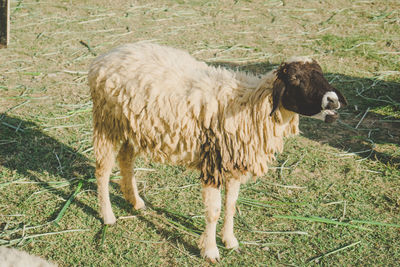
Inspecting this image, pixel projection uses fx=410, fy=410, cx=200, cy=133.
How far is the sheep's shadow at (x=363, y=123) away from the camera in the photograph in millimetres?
5355

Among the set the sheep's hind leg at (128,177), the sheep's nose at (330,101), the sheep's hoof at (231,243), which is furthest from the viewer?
the sheep's hind leg at (128,177)

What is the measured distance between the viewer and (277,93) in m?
3.08

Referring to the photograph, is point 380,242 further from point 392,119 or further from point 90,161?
point 90,161

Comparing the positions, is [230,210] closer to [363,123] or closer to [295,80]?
[295,80]

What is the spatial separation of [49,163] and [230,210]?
2.42 meters

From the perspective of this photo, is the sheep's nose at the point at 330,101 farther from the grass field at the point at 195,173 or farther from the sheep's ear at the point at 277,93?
the grass field at the point at 195,173

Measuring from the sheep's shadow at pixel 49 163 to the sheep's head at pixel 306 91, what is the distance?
177 cm

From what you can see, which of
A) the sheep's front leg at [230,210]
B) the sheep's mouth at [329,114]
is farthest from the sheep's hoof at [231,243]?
the sheep's mouth at [329,114]

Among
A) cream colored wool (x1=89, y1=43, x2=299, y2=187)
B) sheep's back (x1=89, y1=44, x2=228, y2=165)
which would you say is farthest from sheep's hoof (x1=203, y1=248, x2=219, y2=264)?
sheep's back (x1=89, y1=44, x2=228, y2=165)

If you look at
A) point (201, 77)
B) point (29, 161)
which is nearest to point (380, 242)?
point (201, 77)

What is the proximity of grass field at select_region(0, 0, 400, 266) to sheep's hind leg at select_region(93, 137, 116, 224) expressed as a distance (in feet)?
0.54

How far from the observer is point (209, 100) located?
3338mm

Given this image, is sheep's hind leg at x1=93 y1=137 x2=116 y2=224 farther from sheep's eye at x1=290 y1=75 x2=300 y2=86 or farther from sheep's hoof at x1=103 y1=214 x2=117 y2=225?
sheep's eye at x1=290 y1=75 x2=300 y2=86

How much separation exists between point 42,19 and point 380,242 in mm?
7659
